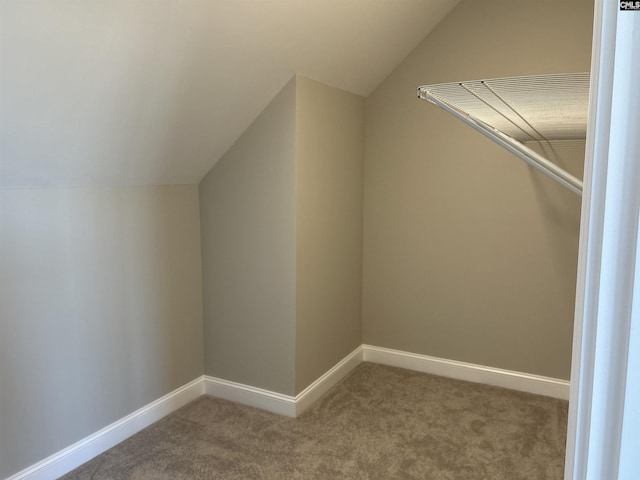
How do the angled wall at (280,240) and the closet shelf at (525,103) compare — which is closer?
the closet shelf at (525,103)

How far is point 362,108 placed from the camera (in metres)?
2.93

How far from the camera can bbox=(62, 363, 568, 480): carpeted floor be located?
2061 millimetres

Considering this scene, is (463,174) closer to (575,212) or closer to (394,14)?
(575,212)

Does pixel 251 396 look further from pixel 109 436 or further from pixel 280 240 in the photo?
pixel 280 240

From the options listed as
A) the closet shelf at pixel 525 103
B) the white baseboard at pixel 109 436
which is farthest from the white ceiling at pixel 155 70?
the white baseboard at pixel 109 436

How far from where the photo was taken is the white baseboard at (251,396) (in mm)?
2500

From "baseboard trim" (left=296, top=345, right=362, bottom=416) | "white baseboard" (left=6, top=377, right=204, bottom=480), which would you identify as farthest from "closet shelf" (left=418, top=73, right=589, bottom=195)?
"white baseboard" (left=6, top=377, right=204, bottom=480)

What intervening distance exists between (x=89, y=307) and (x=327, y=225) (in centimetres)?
114

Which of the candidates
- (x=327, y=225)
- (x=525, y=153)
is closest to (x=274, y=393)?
(x=327, y=225)

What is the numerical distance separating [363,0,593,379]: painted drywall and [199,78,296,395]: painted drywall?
0.77m

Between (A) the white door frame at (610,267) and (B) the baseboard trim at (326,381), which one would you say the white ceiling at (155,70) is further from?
(A) the white door frame at (610,267)

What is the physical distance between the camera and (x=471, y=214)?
2.78 m

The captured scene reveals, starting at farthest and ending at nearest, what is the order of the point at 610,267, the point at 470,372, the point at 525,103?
the point at 470,372 < the point at 525,103 < the point at 610,267

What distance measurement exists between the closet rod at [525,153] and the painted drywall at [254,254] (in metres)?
1.01
